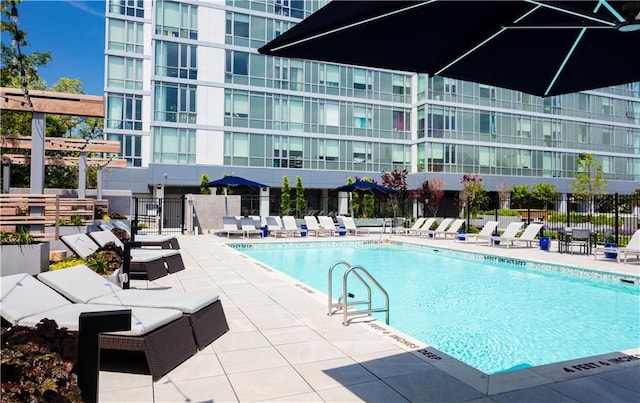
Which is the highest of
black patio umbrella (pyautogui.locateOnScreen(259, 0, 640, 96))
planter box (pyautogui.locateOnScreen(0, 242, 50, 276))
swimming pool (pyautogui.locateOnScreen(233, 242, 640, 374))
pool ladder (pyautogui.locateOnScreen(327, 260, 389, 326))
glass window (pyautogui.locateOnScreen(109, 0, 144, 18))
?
glass window (pyautogui.locateOnScreen(109, 0, 144, 18))

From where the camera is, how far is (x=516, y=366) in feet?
17.7

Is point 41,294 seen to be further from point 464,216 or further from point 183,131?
point 464,216

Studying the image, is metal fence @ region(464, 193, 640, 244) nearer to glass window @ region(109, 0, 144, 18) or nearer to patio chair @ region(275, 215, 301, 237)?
patio chair @ region(275, 215, 301, 237)

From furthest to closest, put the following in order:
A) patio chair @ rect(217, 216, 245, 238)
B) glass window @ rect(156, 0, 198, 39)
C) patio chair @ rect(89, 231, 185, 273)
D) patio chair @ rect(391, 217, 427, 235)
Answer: glass window @ rect(156, 0, 198, 39) < patio chair @ rect(391, 217, 427, 235) < patio chair @ rect(217, 216, 245, 238) < patio chair @ rect(89, 231, 185, 273)

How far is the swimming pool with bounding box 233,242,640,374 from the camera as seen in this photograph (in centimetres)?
610

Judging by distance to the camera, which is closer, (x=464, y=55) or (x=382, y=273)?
(x=464, y=55)

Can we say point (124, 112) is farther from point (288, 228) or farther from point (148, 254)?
point (148, 254)

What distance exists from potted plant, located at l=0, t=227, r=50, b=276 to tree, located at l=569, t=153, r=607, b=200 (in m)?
35.0

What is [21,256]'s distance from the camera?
22.3 ft

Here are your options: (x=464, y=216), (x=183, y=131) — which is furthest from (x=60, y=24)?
(x=464, y=216)

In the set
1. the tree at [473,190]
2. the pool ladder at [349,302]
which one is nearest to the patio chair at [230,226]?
the pool ladder at [349,302]

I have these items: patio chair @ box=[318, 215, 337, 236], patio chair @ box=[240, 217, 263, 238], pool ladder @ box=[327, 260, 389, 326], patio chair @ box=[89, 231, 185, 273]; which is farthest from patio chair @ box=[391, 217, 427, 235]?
pool ladder @ box=[327, 260, 389, 326]

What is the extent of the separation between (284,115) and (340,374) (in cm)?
2883

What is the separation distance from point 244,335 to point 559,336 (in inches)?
182
